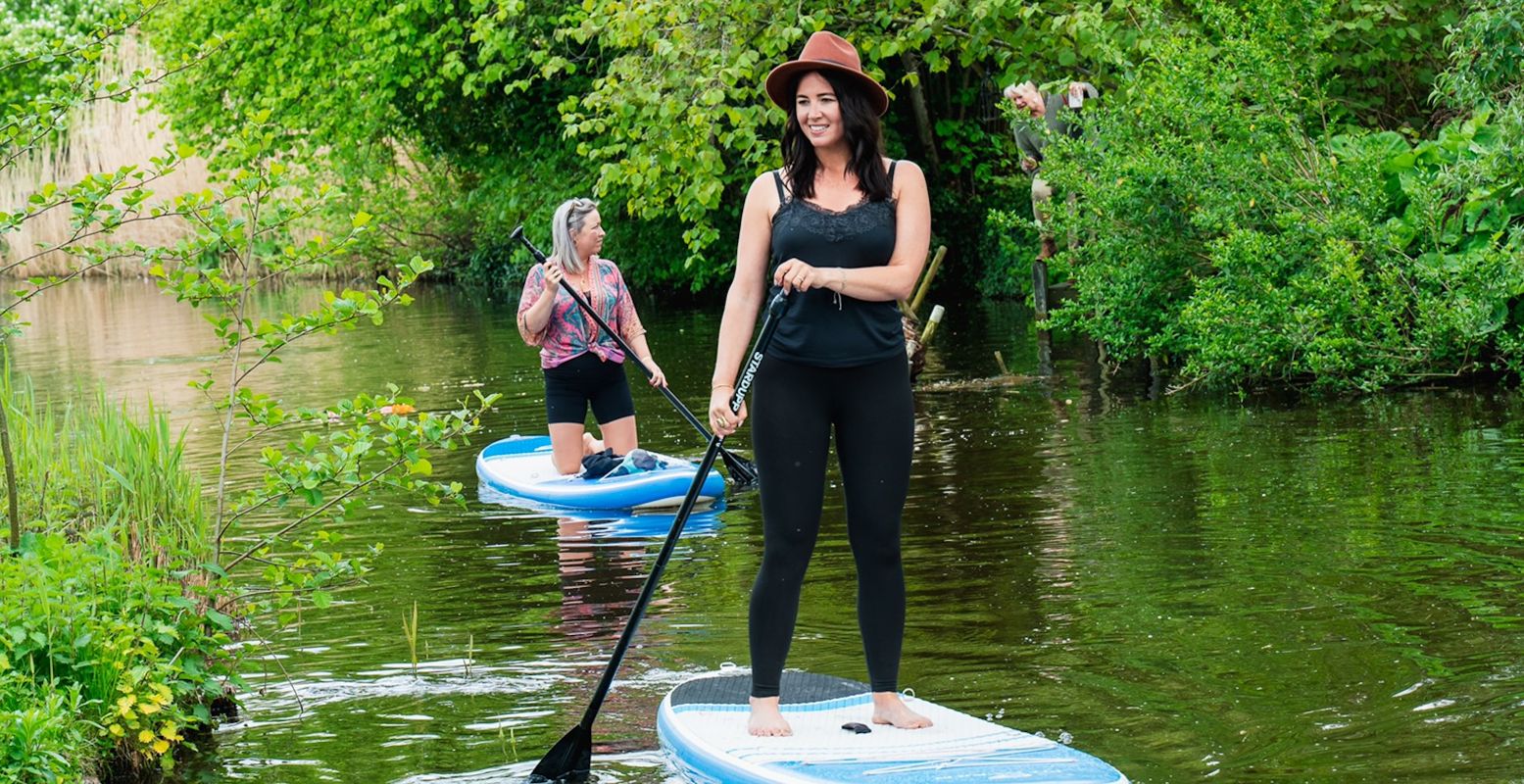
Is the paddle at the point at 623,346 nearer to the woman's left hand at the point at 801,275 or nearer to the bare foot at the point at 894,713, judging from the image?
the bare foot at the point at 894,713

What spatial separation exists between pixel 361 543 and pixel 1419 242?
743 cm

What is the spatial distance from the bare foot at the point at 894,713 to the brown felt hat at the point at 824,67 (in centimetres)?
168

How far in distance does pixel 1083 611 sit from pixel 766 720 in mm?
2086

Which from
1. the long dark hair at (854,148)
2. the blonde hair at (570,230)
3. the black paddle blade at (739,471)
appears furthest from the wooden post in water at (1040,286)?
the long dark hair at (854,148)

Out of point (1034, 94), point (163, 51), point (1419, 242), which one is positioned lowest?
point (1419, 242)

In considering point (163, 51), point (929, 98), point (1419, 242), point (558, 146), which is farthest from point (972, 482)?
point (163, 51)

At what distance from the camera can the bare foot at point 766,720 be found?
5.16 metres

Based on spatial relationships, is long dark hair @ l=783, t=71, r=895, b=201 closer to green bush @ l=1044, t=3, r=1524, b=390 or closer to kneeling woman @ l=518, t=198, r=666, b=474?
kneeling woman @ l=518, t=198, r=666, b=474

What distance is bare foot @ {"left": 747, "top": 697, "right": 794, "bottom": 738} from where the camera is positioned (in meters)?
5.16

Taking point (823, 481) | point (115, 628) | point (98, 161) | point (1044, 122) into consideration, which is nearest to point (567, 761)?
point (823, 481)

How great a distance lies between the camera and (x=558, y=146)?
1114 inches

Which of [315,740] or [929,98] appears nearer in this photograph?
[315,740]

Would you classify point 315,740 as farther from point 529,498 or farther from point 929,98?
point 929,98

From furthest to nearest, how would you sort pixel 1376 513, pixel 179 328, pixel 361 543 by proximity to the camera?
pixel 179 328 < pixel 361 543 < pixel 1376 513
